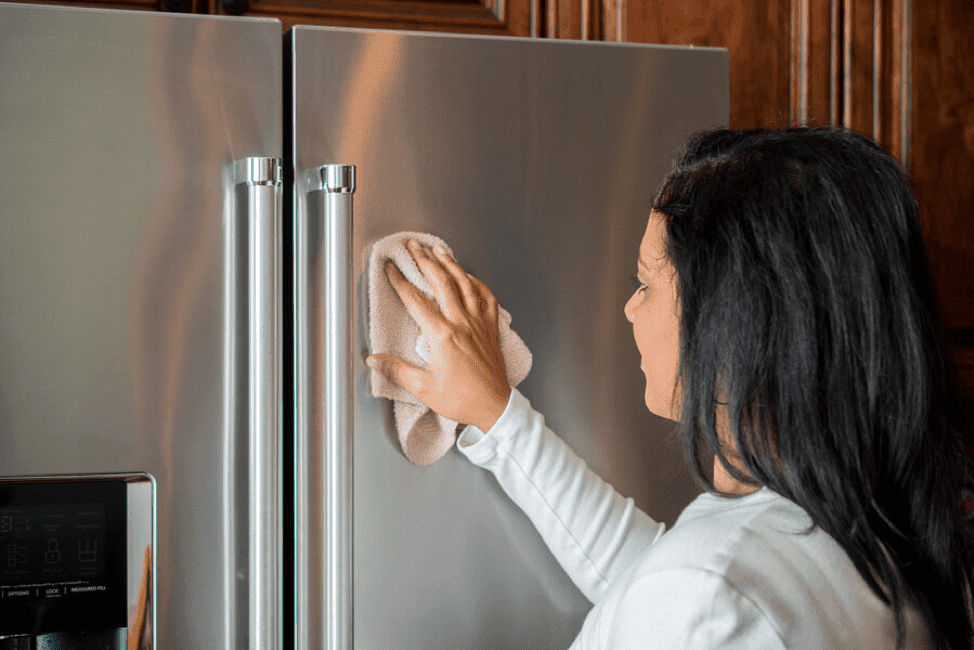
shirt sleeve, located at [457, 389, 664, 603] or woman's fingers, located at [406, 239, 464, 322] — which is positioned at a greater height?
woman's fingers, located at [406, 239, 464, 322]

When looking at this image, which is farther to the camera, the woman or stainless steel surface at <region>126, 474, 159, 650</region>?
stainless steel surface at <region>126, 474, 159, 650</region>

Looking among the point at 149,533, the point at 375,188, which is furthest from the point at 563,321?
the point at 149,533

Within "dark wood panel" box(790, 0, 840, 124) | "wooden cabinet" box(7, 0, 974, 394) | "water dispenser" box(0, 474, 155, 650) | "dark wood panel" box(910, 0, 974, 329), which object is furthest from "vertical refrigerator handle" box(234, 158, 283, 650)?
"dark wood panel" box(910, 0, 974, 329)

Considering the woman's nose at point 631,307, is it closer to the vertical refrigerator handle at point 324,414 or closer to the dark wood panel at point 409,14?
the vertical refrigerator handle at point 324,414

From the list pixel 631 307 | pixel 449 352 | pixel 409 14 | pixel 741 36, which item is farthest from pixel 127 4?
pixel 741 36

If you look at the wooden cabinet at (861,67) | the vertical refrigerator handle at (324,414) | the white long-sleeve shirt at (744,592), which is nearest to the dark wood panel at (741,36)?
the wooden cabinet at (861,67)

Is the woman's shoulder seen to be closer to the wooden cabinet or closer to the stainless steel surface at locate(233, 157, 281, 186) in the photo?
the stainless steel surface at locate(233, 157, 281, 186)

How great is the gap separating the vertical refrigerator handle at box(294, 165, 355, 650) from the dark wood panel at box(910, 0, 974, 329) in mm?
840

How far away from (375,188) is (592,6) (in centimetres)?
43

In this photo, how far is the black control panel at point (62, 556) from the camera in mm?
755

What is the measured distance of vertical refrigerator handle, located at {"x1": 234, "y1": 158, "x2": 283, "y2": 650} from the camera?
0.77m

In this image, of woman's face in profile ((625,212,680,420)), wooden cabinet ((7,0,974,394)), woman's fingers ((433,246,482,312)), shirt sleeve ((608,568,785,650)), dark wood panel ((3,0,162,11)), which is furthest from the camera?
wooden cabinet ((7,0,974,394))

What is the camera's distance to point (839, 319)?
610 millimetres

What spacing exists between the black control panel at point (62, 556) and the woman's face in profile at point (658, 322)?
49 cm
